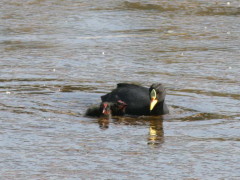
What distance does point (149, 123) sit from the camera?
955 cm

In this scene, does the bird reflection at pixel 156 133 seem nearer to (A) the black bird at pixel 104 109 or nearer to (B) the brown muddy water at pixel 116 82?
(B) the brown muddy water at pixel 116 82

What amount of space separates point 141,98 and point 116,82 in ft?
4.50

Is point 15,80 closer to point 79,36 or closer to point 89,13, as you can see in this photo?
point 79,36

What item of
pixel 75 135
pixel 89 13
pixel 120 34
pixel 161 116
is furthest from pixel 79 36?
pixel 75 135

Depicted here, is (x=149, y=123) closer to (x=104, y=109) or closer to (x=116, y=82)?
(x=104, y=109)

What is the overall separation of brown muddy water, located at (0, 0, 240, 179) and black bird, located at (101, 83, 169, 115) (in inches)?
6.4

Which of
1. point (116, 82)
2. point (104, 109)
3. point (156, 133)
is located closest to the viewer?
point (156, 133)

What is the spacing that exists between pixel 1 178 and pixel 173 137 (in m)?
2.30

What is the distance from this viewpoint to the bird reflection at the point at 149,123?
28.2ft

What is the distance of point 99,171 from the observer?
7113 mm

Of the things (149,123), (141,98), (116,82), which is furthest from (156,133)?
(116,82)

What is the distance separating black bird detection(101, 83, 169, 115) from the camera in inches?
387


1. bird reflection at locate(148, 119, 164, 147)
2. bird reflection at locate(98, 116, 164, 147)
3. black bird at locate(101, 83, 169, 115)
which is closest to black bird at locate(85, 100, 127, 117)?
bird reflection at locate(98, 116, 164, 147)

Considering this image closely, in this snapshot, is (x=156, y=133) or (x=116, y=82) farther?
(x=116, y=82)
